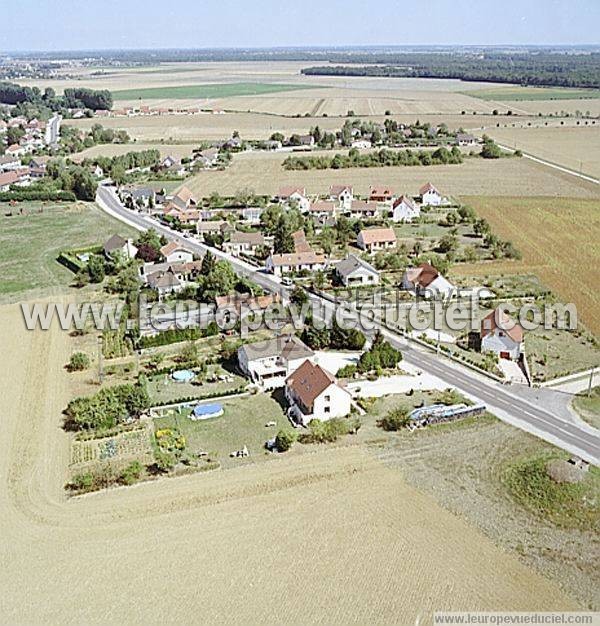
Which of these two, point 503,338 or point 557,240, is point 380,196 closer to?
point 557,240

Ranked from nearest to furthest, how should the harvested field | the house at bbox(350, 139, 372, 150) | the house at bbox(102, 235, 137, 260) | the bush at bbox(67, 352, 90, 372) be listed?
the bush at bbox(67, 352, 90, 372) → the house at bbox(102, 235, 137, 260) → the harvested field → the house at bbox(350, 139, 372, 150)

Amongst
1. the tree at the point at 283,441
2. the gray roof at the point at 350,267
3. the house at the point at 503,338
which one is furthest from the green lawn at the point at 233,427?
the gray roof at the point at 350,267

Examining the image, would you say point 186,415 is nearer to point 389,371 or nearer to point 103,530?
point 103,530

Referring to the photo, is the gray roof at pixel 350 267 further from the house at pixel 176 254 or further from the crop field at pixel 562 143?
the crop field at pixel 562 143

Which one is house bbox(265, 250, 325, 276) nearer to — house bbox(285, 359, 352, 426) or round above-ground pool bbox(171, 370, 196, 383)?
round above-ground pool bbox(171, 370, 196, 383)

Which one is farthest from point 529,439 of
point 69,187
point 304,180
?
point 69,187

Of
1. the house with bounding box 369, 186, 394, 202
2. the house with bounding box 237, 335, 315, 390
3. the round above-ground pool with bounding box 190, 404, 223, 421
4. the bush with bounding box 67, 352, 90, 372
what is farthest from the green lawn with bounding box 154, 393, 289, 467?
the house with bounding box 369, 186, 394, 202

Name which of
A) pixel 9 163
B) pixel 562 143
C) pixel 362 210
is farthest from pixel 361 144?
pixel 9 163
